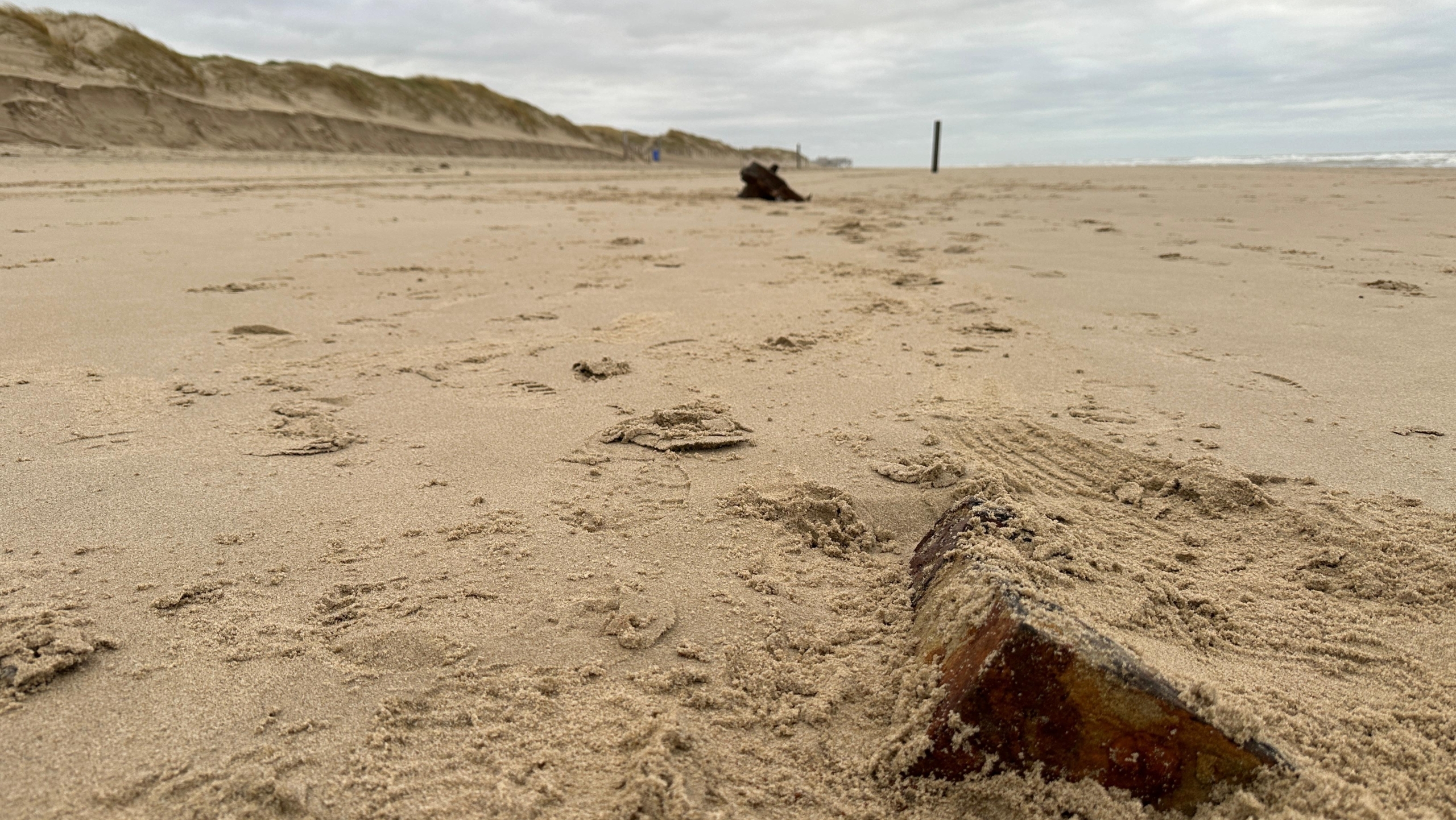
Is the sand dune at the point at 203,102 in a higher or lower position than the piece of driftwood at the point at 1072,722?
higher

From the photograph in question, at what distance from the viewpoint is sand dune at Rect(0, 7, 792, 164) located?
15.2 m

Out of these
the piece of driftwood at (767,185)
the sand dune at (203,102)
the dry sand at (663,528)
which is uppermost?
the sand dune at (203,102)

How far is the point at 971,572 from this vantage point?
1193mm

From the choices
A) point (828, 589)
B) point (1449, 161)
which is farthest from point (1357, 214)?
point (1449, 161)

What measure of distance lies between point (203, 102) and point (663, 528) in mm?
23558

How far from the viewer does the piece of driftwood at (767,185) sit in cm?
997

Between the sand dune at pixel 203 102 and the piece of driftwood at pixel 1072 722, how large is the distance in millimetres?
18347

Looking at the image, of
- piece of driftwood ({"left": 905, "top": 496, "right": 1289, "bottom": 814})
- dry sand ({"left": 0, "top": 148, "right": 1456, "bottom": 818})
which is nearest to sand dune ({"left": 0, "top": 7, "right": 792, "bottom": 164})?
dry sand ({"left": 0, "top": 148, "right": 1456, "bottom": 818})

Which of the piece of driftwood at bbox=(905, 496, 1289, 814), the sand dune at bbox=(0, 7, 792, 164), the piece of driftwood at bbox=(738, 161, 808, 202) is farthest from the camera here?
the sand dune at bbox=(0, 7, 792, 164)

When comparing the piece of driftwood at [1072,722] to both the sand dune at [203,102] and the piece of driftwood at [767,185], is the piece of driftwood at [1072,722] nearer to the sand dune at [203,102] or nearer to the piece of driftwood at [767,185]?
the piece of driftwood at [767,185]

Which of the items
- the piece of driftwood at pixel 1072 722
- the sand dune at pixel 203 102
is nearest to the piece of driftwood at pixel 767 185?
the piece of driftwood at pixel 1072 722

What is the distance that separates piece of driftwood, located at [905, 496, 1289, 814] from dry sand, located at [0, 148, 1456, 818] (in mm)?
35

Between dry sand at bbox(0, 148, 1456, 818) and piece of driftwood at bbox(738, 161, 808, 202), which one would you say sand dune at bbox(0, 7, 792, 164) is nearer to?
piece of driftwood at bbox(738, 161, 808, 202)

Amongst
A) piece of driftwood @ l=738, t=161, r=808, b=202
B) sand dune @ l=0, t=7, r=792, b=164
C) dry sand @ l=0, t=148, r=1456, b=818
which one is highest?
sand dune @ l=0, t=7, r=792, b=164
